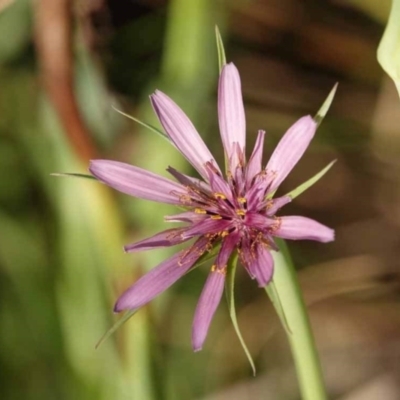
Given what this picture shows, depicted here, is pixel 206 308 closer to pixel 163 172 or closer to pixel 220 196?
pixel 220 196

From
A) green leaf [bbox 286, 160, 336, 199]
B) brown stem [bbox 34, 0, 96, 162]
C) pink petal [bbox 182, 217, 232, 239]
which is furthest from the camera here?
brown stem [bbox 34, 0, 96, 162]

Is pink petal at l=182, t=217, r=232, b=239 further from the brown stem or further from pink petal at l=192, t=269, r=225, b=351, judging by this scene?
the brown stem

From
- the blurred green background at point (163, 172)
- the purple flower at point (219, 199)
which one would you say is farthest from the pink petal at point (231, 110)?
the blurred green background at point (163, 172)

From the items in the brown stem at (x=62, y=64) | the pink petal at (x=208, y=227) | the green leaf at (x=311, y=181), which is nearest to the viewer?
the green leaf at (x=311, y=181)

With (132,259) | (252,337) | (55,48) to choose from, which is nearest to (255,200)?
(132,259)

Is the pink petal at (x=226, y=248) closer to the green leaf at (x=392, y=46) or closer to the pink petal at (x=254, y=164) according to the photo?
the pink petal at (x=254, y=164)

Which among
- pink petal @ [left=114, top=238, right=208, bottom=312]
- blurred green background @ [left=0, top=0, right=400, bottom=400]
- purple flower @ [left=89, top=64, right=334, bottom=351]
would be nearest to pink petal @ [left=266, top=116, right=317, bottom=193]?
purple flower @ [left=89, top=64, right=334, bottom=351]
